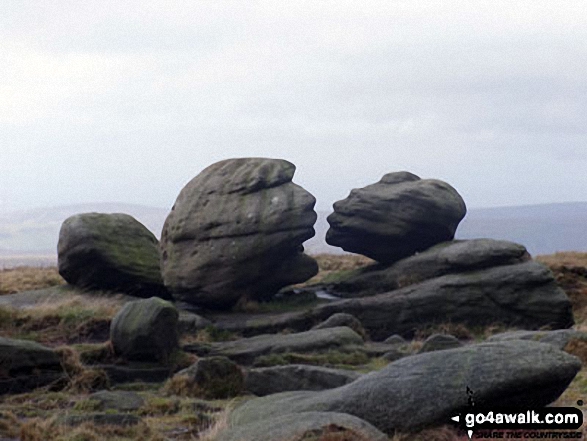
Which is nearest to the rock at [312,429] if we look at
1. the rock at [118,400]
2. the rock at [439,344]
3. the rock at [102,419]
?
the rock at [102,419]

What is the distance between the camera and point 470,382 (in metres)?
10.9

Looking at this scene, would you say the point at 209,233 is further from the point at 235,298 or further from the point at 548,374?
the point at 548,374

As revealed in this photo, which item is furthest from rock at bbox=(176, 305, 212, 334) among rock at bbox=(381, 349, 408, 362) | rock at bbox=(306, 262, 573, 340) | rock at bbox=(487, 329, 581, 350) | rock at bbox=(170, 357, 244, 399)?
rock at bbox=(487, 329, 581, 350)

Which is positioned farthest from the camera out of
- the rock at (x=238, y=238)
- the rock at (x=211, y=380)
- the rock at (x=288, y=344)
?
the rock at (x=238, y=238)

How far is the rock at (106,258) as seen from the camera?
32031 mm

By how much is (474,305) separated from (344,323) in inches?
194

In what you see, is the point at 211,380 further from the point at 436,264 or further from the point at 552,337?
the point at 436,264

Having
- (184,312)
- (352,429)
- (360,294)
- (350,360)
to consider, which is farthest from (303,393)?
(360,294)

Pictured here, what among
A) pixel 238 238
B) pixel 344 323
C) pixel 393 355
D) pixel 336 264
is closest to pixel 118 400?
pixel 393 355

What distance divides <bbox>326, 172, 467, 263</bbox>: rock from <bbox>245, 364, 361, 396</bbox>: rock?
49.6 ft

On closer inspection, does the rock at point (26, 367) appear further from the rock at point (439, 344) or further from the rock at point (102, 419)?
the rock at point (439, 344)

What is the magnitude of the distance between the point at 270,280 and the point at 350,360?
973cm

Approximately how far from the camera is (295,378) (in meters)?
16.9

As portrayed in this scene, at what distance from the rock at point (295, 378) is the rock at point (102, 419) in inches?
149
